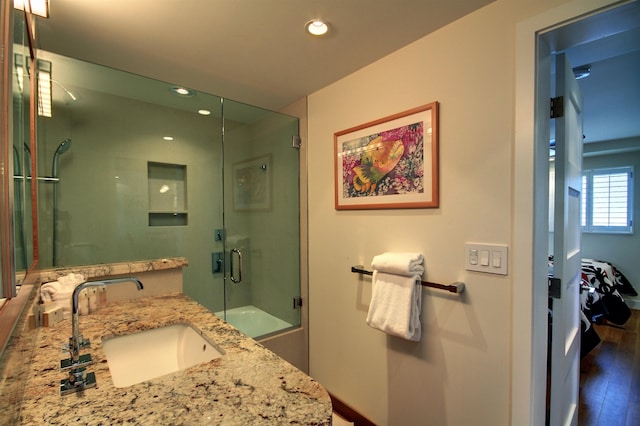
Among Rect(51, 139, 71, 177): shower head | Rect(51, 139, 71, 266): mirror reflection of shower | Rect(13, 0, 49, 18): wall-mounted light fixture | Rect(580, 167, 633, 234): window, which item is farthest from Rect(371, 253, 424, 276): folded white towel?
Rect(580, 167, 633, 234): window

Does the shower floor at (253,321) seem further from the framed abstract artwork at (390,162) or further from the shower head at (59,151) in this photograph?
the shower head at (59,151)

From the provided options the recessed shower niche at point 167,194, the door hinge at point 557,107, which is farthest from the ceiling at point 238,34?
the recessed shower niche at point 167,194

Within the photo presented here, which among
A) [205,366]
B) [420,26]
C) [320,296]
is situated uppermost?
[420,26]

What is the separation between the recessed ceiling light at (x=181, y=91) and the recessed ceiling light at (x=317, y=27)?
121 cm

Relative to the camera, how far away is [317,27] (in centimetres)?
145

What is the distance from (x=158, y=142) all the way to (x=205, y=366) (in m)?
2.22

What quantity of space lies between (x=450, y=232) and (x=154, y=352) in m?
1.48

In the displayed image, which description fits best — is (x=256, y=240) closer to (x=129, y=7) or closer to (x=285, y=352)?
(x=285, y=352)

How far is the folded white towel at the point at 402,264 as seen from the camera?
1.51m

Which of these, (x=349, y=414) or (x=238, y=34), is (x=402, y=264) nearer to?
(x=349, y=414)

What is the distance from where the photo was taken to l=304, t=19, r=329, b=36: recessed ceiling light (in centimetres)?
141

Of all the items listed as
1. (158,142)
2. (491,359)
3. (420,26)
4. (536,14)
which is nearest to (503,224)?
(491,359)

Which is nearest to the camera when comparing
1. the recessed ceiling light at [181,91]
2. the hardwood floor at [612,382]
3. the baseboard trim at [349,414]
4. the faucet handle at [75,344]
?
the faucet handle at [75,344]

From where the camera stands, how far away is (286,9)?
1.32 meters
